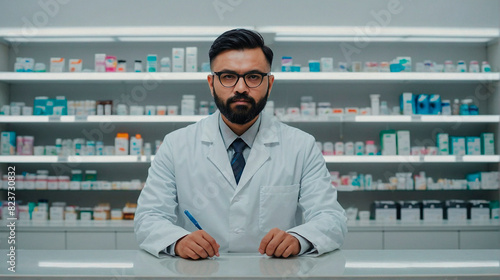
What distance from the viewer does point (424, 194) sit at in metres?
4.41

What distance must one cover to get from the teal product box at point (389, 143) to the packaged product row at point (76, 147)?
7.58 ft

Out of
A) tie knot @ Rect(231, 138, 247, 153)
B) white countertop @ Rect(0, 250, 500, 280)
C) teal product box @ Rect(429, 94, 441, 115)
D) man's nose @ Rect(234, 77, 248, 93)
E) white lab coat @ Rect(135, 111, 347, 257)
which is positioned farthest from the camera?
teal product box @ Rect(429, 94, 441, 115)

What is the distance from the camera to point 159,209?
1.68m

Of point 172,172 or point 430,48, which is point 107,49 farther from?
point 430,48

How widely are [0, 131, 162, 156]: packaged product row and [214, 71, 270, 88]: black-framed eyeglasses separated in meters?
2.59

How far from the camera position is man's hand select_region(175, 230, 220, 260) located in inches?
49.7

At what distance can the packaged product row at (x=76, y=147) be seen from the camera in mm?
4031

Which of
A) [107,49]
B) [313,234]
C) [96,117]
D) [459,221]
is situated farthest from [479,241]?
[107,49]

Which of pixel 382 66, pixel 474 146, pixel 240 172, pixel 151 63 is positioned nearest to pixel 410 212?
pixel 474 146

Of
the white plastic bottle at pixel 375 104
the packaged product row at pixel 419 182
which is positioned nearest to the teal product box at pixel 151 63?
the packaged product row at pixel 419 182

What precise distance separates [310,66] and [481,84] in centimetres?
199

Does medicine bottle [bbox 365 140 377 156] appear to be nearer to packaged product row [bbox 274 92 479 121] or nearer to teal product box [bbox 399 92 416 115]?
packaged product row [bbox 274 92 479 121]

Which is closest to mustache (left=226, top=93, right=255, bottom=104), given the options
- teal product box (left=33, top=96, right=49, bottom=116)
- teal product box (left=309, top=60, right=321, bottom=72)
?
teal product box (left=309, top=60, right=321, bottom=72)

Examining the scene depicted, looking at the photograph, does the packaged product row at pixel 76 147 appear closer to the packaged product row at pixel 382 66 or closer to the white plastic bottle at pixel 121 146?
the white plastic bottle at pixel 121 146
